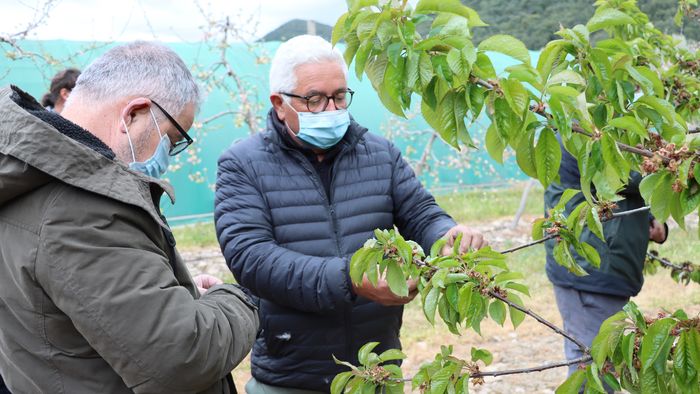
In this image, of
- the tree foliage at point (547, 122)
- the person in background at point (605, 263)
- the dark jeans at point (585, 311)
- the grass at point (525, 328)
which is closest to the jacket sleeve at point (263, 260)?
the tree foliage at point (547, 122)

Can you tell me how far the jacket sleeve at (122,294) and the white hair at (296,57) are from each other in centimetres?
105

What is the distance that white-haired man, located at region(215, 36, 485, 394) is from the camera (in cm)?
241

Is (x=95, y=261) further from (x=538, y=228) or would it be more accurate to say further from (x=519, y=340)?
(x=519, y=340)

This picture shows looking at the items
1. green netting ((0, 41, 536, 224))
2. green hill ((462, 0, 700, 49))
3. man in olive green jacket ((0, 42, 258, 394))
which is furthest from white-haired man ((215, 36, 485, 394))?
green hill ((462, 0, 700, 49))

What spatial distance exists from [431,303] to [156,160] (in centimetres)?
81

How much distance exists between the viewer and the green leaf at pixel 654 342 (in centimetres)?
136

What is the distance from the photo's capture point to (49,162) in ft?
4.83

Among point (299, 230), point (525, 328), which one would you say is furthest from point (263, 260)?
point (525, 328)

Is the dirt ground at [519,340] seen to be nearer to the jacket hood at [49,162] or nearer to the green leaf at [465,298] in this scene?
the green leaf at [465,298]

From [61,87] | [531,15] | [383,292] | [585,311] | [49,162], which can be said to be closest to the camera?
[49,162]

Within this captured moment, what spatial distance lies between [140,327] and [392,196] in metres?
1.35

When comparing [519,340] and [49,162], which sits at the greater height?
[49,162]

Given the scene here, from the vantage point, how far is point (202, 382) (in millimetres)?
1611

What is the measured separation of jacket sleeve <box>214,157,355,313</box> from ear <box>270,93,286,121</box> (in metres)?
0.24
